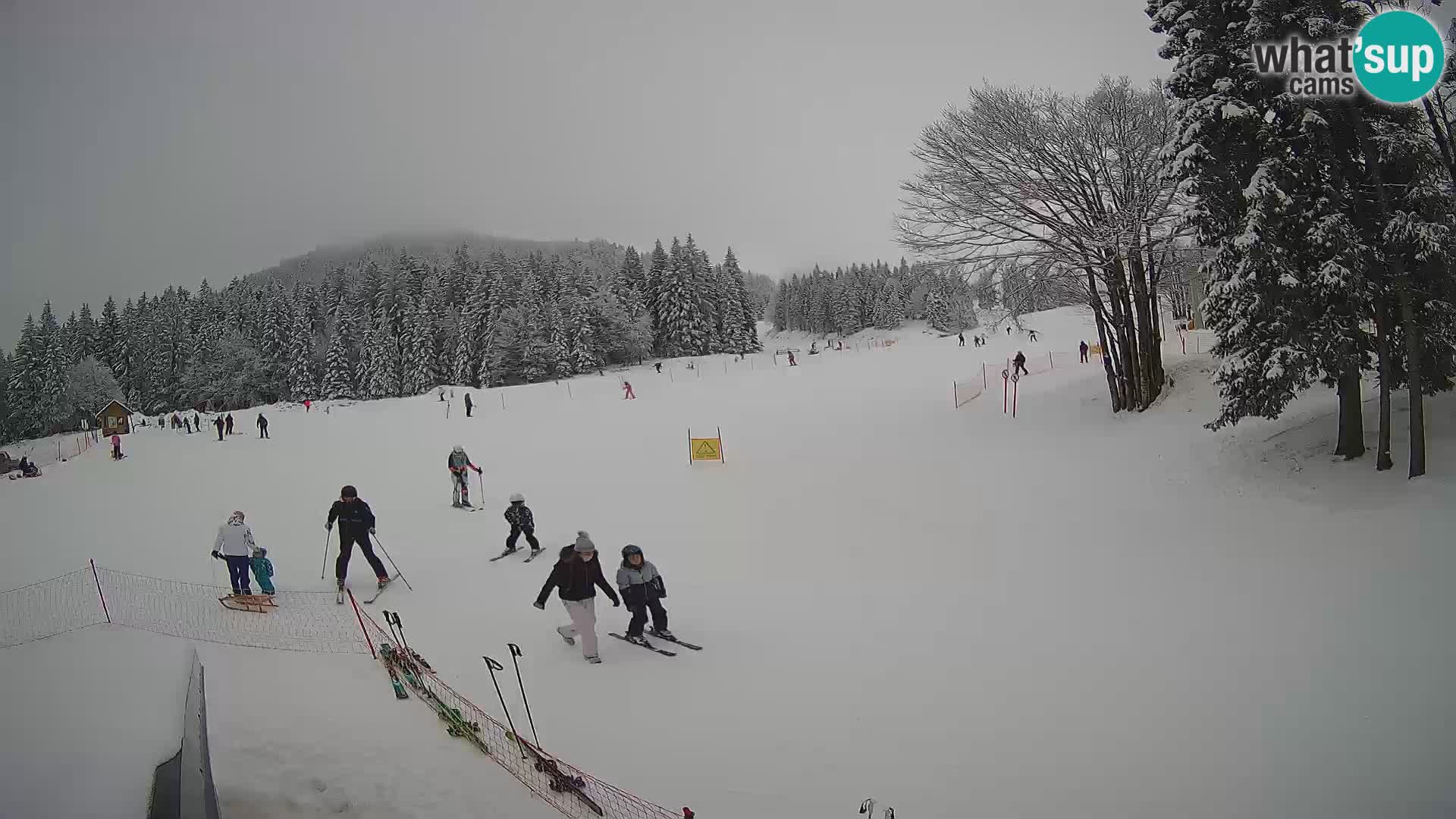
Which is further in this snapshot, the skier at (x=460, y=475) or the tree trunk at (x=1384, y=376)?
the skier at (x=460, y=475)

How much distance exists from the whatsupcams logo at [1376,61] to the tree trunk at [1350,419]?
13.6ft

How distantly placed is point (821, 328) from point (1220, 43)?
111071mm

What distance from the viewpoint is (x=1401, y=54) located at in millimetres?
9102

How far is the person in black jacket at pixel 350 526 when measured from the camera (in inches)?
394

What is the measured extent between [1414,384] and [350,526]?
1592 centimetres

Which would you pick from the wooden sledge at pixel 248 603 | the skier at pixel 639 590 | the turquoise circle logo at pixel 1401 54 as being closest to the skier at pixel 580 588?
the skier at pixel 639 590

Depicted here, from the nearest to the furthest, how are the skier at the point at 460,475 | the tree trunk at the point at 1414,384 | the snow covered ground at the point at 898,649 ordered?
the snow covered ground at the point at 898,649 → the tree trunk at the point at 1414,384 → the skier at the point at 460,475

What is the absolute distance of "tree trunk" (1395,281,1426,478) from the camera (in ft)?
29.6

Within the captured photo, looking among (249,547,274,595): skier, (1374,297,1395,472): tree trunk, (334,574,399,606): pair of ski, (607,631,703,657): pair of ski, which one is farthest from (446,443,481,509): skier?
(1374,297,1395,472): tree trunk

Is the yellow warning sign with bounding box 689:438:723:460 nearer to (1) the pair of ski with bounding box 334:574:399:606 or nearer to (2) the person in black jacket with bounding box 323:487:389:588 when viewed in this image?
(1) the pair of ski with bounding box 334:574:399:606

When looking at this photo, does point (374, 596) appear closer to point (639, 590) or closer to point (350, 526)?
point (350, 526)

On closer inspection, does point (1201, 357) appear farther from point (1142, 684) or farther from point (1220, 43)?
point (1142, 684)

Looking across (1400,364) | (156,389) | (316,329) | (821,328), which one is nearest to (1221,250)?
(1400,364)

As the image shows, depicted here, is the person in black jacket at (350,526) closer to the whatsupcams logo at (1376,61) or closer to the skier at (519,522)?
the skier at (519,522)
